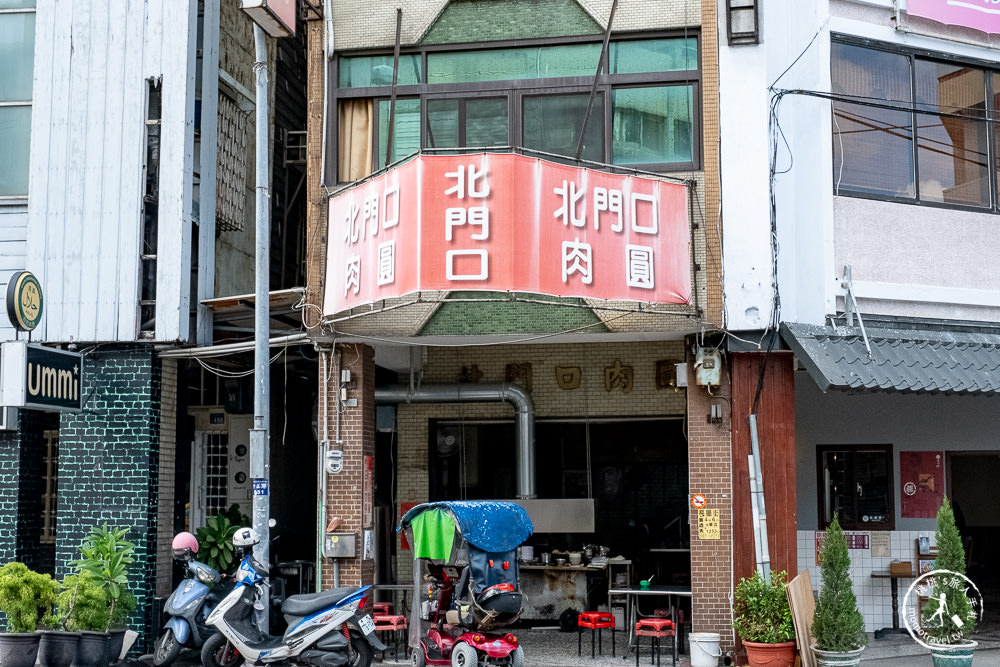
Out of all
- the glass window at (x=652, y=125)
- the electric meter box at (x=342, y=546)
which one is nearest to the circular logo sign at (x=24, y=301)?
the electric meter box at (x=342, y=546)

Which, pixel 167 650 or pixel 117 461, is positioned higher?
pixel 117 461

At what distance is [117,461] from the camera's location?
48.3 ft

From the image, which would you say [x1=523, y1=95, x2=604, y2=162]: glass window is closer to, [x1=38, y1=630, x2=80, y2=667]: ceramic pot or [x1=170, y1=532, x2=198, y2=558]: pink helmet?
[x1=170, y1=532, x2=198, y2=558]: pink helmet

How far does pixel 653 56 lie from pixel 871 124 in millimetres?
3253

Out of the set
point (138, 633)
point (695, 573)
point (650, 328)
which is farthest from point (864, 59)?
point (138, 633)

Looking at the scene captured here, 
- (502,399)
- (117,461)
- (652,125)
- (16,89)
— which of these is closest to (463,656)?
(502,399)

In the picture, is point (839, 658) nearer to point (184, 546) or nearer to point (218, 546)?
point (184, 546)

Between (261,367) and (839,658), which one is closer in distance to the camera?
(839,658)

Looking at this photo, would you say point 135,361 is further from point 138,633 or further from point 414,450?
point 414,450

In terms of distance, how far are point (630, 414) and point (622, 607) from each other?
2.97 meters

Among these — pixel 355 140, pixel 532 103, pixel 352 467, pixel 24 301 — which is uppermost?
pixel 532 103

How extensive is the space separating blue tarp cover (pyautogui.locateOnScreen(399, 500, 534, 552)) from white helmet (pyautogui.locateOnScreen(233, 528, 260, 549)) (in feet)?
6.33

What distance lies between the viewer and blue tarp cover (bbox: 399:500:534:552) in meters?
12.3

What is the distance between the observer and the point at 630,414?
17172 mm
